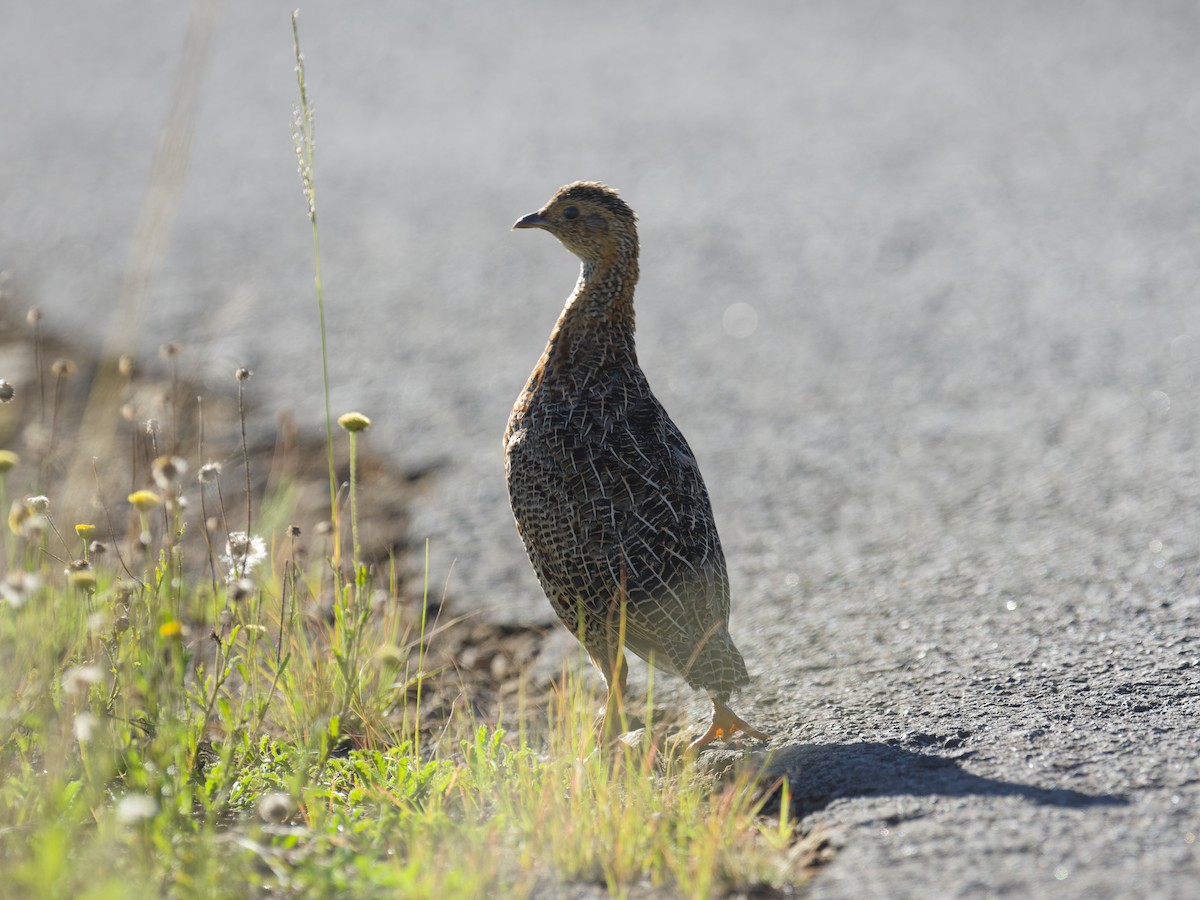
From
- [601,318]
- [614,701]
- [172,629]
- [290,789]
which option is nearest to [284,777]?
[290,789]

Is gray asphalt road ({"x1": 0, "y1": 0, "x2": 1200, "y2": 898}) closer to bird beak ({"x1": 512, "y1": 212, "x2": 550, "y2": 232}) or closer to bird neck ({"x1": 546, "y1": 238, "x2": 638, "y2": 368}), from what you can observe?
bird neck ({"x1": 546, "y1": 238, "x2": 638, "y2": 368})

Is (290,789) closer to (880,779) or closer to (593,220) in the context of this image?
(880,779)

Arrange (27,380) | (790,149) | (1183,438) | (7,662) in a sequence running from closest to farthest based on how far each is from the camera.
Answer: (7,662)
(1183,438)
(27,380)
(790,149)

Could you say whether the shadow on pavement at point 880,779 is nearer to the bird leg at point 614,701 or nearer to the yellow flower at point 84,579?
the bird leg at point 614,701

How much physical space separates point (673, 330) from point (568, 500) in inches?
164

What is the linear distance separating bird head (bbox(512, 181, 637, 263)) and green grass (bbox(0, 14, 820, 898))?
134cm

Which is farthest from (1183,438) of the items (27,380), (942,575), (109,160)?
(109,160)

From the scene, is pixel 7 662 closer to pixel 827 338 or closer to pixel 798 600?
pixel 798 600

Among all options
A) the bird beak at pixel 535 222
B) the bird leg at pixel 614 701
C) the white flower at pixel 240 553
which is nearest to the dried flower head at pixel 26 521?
the white flower at pixel 240 553

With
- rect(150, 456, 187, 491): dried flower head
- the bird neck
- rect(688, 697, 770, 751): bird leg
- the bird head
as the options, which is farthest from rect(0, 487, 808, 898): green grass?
the bird head

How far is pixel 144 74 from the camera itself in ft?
45.0

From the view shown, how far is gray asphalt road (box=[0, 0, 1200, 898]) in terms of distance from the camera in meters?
3.83

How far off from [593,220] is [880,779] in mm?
2287

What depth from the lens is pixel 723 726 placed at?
401 centimetres
